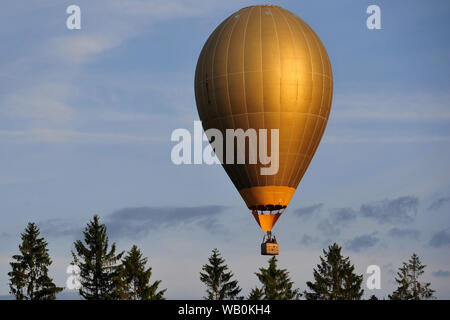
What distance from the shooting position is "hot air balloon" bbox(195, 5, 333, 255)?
6694 cm

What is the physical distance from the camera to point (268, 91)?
2630 inches

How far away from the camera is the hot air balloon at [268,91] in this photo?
220ft

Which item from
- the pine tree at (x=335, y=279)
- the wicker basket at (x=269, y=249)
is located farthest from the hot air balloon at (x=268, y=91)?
the pine tree at (x=335, y=279)

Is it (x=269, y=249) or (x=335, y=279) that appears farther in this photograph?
(x=335, y=279)

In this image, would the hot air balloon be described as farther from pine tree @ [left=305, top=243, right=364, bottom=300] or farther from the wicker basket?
pine tree @ [left=305, top=243, right=364, bottom=300]

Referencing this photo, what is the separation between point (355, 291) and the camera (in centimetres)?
10125

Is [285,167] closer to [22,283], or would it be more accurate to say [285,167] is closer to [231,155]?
[231,155]

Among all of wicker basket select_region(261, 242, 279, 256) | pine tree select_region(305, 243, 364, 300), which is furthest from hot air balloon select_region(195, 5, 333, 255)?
pine tree select_region(305, 243, 364, 300)

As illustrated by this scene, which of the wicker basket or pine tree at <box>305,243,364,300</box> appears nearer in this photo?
the wicker basket

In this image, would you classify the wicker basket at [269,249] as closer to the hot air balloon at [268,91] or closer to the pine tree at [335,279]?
the hot air balloon at [268,91]

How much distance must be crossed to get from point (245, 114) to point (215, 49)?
15.0ft

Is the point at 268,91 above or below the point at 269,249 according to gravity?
above
